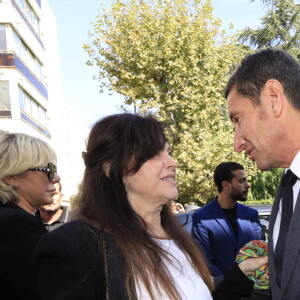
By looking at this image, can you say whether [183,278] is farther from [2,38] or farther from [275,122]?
[2,38]

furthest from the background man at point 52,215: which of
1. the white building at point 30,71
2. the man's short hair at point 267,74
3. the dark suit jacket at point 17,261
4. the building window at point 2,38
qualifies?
the building window at point 2,38

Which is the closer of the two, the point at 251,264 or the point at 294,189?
the point at 294,189

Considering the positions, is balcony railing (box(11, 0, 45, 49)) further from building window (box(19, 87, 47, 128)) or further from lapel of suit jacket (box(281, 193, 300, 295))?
lapel of suit jacket (box(281, 193, 300, 295))

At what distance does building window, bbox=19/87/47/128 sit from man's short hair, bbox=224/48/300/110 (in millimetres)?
25045

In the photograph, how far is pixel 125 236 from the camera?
2031 mm

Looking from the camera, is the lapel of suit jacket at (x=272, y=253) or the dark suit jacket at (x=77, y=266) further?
the lapel of suit jacket at (x=272, y=253)

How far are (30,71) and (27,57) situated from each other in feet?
3.39

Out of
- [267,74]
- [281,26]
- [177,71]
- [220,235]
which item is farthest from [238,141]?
[281,26]

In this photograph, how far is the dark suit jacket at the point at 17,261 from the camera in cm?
247

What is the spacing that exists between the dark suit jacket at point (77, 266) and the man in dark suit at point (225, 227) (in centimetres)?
288

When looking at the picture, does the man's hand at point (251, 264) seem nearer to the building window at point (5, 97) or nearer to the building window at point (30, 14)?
the building window at point (5, 97)

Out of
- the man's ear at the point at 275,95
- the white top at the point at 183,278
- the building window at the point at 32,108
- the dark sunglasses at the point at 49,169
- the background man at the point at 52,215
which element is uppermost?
the building window at the point at 32,108

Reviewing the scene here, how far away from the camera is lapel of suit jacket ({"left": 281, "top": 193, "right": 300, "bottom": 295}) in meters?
1.80

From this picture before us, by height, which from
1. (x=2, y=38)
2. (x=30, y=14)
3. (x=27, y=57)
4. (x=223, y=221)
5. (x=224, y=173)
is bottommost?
(x=223, y=221)
